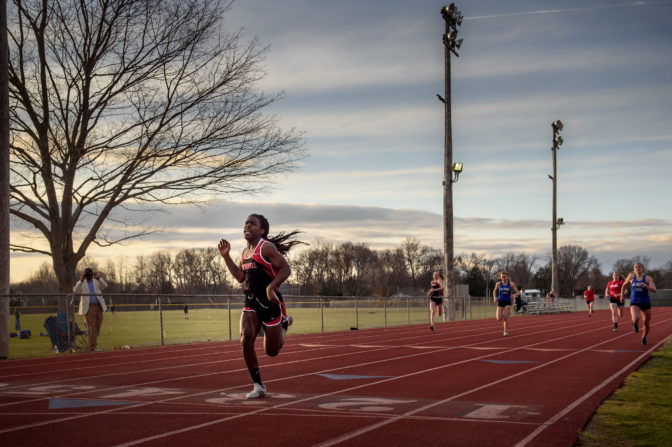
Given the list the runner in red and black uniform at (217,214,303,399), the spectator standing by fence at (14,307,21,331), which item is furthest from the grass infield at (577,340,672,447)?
the spectator standing by fence at (14,307,21,331)

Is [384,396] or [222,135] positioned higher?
[222,135]

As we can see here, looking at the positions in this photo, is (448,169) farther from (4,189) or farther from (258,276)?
(258,276)

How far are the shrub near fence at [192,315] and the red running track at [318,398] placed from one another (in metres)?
4.01

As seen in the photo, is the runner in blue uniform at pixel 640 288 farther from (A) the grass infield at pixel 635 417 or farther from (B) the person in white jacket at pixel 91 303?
(B) the person in white jacket at pixel 91 303

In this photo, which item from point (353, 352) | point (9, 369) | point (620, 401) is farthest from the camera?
point (353, 352)

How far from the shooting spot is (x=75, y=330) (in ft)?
57.7

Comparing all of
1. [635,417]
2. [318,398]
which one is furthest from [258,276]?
[635,417]

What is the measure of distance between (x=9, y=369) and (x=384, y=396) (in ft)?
25.8

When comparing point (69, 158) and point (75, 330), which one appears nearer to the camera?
point (75, 330)

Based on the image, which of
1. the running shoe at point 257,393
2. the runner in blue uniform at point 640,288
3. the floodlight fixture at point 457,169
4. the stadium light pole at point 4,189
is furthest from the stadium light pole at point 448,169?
the running shoe at point 257,393

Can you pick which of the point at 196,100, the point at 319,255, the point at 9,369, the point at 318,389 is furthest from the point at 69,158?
the point at 319,255

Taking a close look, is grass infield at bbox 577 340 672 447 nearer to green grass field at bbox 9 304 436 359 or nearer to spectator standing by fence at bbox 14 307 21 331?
green grass field at bbox 9 304 436 359

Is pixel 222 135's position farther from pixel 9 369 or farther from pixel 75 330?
pixel 9 369

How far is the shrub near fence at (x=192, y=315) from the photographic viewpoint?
19.5 meters
